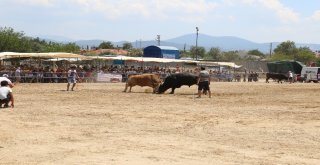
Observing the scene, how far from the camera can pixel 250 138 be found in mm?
11438

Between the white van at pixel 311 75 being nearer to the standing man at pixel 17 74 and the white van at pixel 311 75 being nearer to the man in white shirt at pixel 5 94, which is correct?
the standing man at pixel 17 74

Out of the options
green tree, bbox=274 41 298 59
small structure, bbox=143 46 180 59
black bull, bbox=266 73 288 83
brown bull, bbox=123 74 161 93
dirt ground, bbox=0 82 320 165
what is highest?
green tree, bbox=274 41 298 59

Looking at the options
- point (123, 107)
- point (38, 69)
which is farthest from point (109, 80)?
point (123, 107)

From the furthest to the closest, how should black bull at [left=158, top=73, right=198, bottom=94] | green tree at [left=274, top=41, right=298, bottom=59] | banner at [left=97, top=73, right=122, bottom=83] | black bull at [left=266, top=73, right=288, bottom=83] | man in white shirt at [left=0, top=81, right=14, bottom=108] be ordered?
green tree at [left=274, top=41, right=298, bottom=59] → black bull at [left=266, top=73, right=288, bottom=83] → banner at [left=97, top=73, right=122, bottom=83] → black bull at [left=158, top=73, right=198, bottom=94] → man in white shirt at [left=0, top=81, right=14, bottom=108]

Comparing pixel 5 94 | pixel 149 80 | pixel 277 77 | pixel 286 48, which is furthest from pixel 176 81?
pixel 286 48

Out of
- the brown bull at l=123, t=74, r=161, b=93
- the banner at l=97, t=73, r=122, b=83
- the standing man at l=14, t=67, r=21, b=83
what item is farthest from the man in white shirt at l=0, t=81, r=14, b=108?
the banner at l=97, t=73, r=122, b=83

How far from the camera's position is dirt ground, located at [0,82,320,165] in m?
9.15

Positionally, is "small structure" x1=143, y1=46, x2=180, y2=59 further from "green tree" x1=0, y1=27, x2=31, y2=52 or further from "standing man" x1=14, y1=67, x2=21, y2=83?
"standing man" x1=14, y1=67, x2=21, y2=83

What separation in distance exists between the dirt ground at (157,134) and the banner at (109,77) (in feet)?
65.2

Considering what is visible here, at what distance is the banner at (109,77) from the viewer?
127 feet

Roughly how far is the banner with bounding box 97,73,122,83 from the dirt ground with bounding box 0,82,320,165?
19.9 meters

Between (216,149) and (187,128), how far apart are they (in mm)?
2873

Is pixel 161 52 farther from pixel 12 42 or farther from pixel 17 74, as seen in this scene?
pixel 17 74

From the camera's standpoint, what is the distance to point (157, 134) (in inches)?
463
